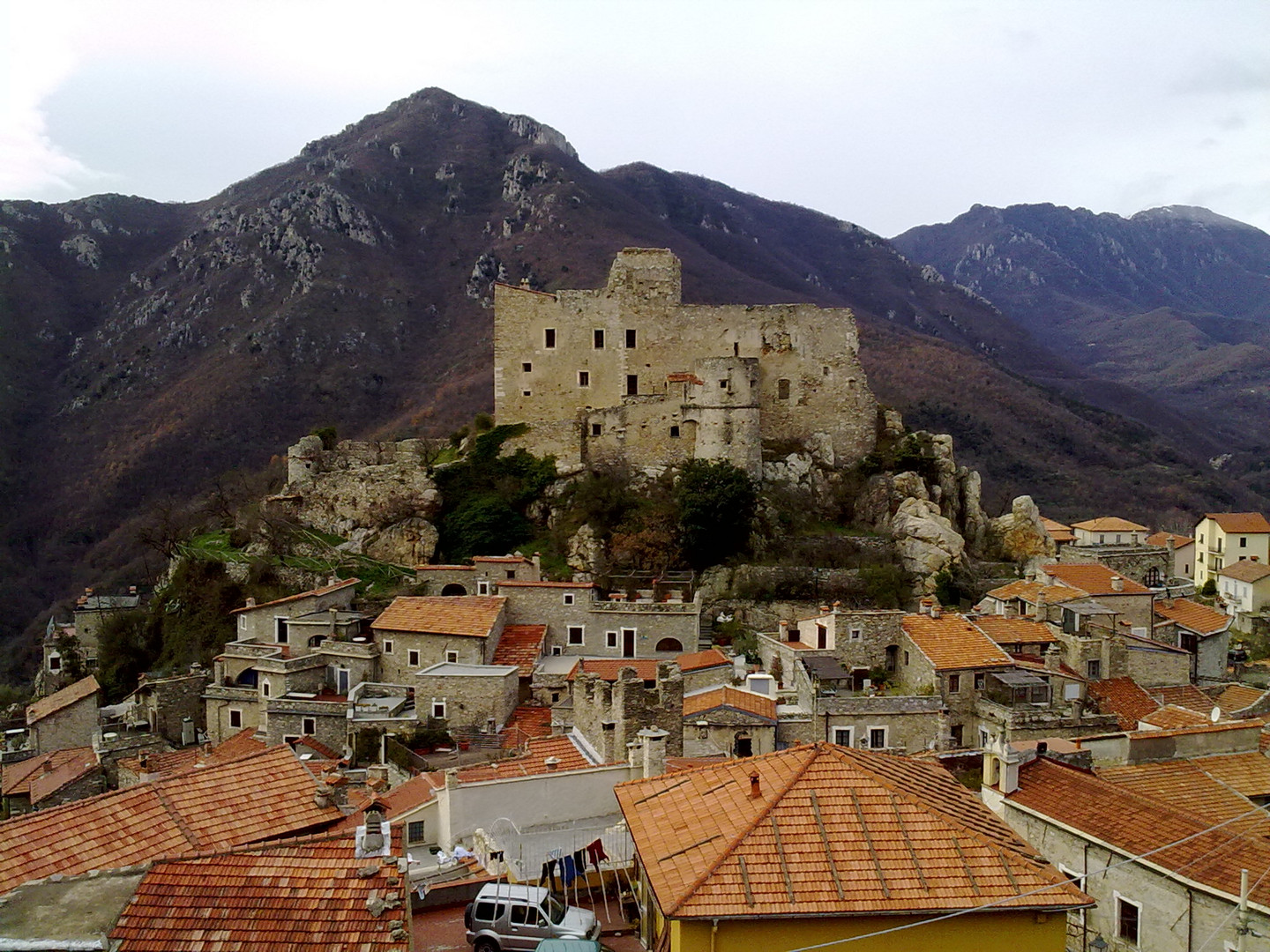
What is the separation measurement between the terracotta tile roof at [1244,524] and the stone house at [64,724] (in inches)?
2382

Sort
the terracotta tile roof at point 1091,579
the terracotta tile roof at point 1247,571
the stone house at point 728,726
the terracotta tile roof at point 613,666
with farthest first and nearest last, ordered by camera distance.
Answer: the terracotta tile roof at point 1247,571 → the terracotta tile roof at point 1091,579 → the terracotta tile roof at point 613,666 → the stone house at point 728,726

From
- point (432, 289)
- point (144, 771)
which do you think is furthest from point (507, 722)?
point (432, 289)

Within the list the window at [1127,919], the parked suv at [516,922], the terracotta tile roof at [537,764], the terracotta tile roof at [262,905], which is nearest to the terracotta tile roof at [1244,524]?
the window at [1127,919]

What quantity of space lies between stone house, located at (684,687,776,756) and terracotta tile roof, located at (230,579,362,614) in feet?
51.6

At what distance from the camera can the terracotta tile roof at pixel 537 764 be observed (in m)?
17.1

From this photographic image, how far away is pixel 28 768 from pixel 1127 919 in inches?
1169

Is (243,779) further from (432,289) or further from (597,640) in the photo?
(432,289)

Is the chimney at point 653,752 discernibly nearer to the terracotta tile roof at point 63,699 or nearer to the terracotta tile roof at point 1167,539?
the terracotta tile roof at point 63,699

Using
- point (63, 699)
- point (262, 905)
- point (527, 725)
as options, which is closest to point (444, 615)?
point (527, 725)

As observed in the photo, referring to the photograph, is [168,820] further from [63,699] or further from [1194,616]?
[1194,616]

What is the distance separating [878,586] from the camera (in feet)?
125

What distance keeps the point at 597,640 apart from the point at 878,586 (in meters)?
10.6

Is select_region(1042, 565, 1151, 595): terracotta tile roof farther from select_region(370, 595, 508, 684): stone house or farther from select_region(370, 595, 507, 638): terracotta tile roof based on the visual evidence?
select_region(370, 595, 508, 684): stone house

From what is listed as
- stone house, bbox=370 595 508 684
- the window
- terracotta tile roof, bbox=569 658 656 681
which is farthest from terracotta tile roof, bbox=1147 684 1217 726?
stone house, bbox=370 595 508 684
